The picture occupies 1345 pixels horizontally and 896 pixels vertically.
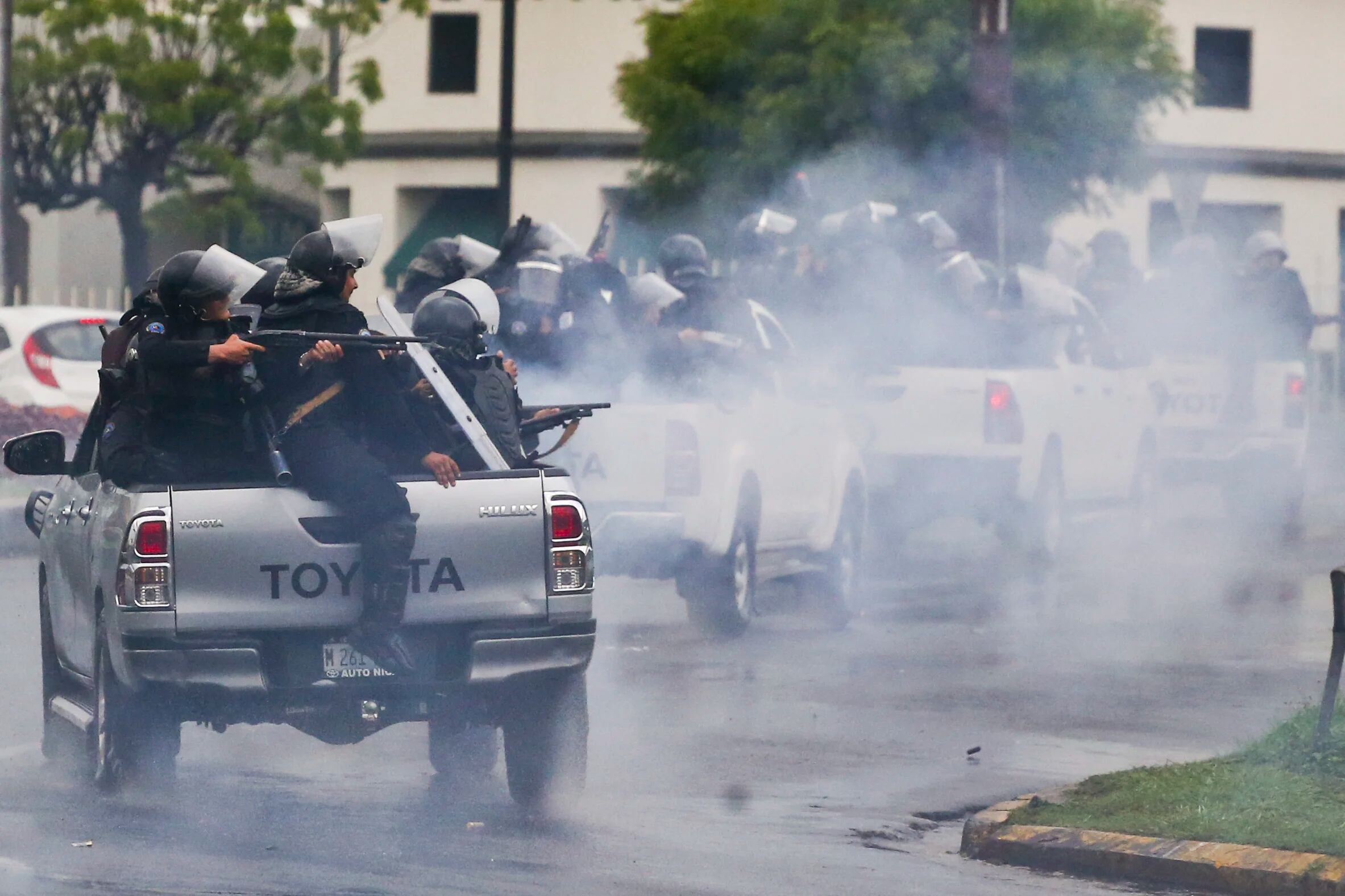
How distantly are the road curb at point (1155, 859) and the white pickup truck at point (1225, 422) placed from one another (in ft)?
41.1

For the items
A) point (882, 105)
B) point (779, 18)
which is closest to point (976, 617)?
point (882, 105)

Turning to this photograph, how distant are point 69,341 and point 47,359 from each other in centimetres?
31

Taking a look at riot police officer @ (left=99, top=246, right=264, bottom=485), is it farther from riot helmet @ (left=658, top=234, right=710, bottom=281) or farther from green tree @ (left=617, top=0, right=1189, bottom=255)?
green tree @ (left=617, top=0, right=1189, bottom=255)

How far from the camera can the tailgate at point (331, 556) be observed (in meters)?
7.25

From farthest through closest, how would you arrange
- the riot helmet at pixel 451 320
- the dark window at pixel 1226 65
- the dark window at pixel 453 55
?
the dark window at pixel 453 55
the dark window at pixel 1226 65
the riot helmet at pixel 451 320

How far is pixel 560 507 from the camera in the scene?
24.8 feet

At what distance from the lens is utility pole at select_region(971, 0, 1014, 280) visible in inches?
758

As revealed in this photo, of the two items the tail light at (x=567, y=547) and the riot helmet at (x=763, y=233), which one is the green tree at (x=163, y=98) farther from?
the tail light at (x=567, y=547)

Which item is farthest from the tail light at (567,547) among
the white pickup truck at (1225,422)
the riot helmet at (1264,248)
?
the riot helmet at (1264,248)

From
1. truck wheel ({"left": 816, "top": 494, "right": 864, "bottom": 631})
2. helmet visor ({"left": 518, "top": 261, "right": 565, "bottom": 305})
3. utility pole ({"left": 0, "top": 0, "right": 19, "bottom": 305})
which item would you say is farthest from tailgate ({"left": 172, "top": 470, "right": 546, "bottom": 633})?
utility pole ({"left": 0, "top": 0, "right": 19, "bottom": 305})

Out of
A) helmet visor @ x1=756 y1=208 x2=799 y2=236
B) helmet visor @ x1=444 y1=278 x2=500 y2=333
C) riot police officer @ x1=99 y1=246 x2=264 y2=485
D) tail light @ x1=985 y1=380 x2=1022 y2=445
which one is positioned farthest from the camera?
helmet visor @ x1=756 y1=208 x2=799 y2=236

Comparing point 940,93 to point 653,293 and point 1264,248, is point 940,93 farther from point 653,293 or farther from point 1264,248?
point 653,293

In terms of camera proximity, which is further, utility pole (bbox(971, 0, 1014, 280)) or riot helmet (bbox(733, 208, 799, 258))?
utility pole (bbox(971, 0, 1014, 280))

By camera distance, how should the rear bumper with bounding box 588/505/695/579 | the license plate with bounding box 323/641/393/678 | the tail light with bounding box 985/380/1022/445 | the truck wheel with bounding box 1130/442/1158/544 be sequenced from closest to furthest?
1. the license plate with bounding box 323/641/393/678
2. the rear bumper with bounding box 588/505/695/579
3. the tail light with bounding box 985/380/1022/445
4. the truck wheel with bounding box 1130/442/1158/544
